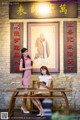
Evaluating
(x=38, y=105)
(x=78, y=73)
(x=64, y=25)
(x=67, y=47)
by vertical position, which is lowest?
(x=38, y=105)

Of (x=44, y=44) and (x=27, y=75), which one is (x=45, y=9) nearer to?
(x=44, y=44)

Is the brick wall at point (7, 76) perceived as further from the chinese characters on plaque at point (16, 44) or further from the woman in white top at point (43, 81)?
the woman in white top at point (43, 81)

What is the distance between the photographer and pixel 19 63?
30.0 ft

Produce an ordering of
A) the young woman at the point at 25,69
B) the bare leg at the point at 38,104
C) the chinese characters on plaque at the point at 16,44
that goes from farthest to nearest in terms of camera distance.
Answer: the chinese characters on plaque at the point at 16,44, the young woman at the point at 25,69, the bare leg at the point at 38,104

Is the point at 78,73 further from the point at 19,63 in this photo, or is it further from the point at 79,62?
the point at 19,63

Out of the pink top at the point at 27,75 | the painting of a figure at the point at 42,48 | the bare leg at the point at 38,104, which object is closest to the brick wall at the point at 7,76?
the painting of a figure at the point at 42,48

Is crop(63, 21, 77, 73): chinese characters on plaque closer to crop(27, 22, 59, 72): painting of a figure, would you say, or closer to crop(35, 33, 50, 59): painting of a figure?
crop(27, 22, 59, 72): painting of a figure

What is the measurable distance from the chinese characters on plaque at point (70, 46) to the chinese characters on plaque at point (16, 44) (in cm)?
122

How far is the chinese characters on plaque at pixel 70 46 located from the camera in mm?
9086

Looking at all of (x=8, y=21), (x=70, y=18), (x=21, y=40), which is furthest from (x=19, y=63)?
(x=70, y=18)

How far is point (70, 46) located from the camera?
909 cm

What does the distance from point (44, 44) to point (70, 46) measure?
0.71 m

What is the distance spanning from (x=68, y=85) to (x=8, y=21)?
241 cm

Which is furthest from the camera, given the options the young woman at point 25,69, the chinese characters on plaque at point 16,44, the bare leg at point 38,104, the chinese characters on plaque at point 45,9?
the chinese characters on plaque at point 16,44
